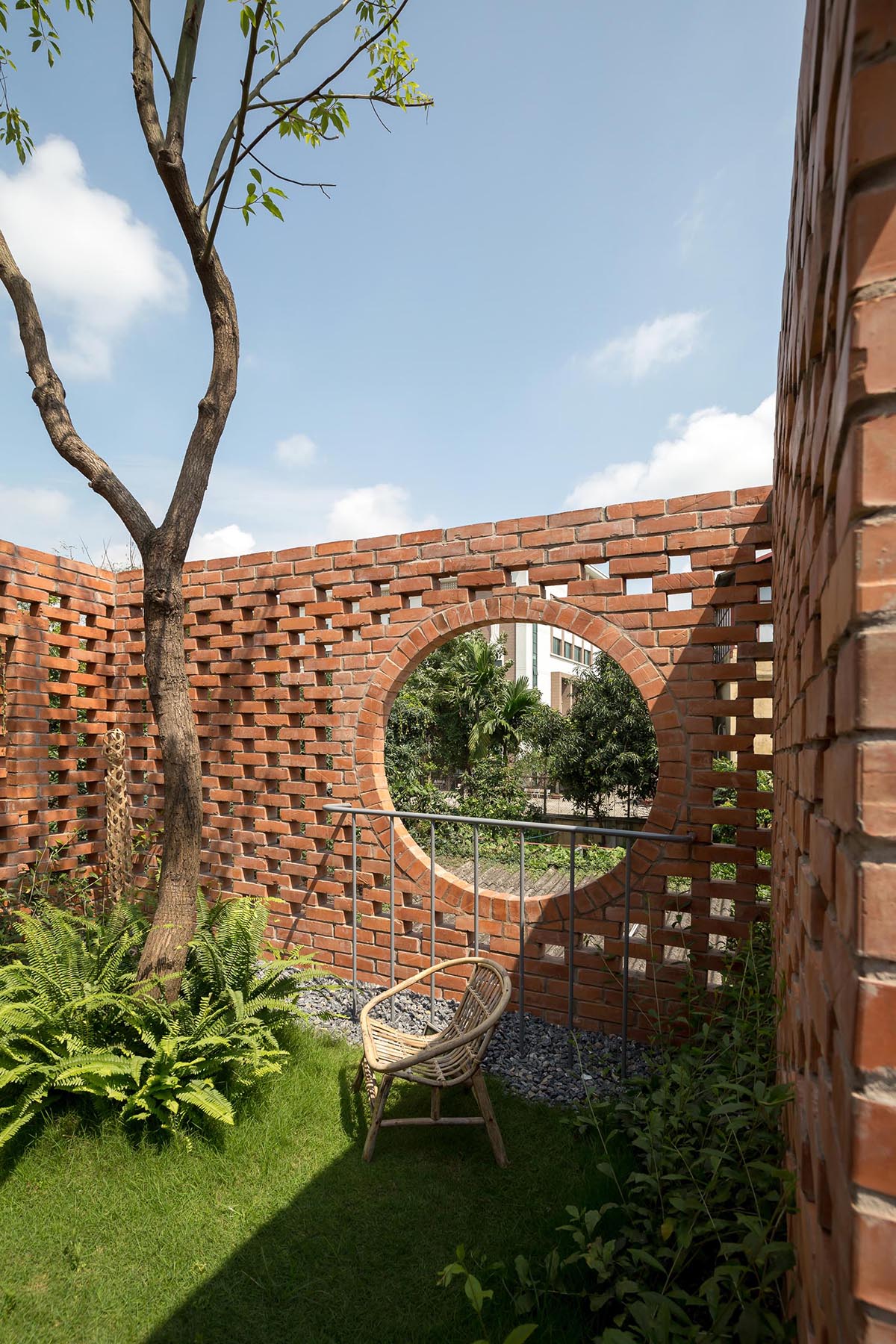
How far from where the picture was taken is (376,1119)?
104 inches

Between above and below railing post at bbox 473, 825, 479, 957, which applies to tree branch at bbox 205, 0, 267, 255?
above

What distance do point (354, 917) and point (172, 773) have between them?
157 cm

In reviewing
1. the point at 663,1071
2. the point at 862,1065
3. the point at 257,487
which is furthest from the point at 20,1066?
the point at 257,487

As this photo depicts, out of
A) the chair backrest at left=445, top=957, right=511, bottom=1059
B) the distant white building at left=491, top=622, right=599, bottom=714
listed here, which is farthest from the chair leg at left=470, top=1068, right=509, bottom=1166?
the distant white building at left=491, top=622, right=599, bottom=714

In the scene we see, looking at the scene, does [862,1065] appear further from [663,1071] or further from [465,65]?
[465,65]

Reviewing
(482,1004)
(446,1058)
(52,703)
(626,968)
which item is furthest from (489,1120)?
(52,703)

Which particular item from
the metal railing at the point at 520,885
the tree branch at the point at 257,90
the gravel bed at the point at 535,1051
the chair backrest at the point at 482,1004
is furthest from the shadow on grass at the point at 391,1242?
the tree branch at the point at 257,90

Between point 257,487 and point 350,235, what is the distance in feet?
23.1

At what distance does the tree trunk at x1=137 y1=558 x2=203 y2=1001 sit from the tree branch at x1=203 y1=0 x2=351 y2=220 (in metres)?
1.88

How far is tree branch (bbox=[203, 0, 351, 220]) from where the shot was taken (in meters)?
3.22

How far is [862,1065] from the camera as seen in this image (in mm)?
461

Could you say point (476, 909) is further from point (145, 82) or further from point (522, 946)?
point (145, 82)

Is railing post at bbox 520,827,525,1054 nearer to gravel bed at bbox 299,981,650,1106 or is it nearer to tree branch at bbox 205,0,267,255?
gravel bed at bbox 299,981,650,1106

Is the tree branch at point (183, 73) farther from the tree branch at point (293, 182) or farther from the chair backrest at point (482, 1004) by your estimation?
the chair backrest at point (482, 1004)
